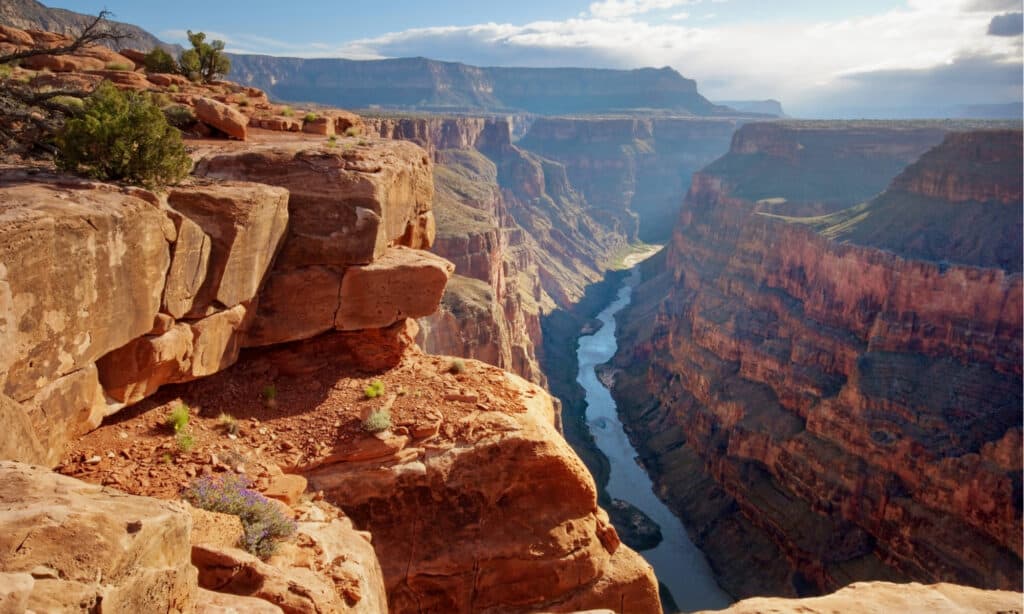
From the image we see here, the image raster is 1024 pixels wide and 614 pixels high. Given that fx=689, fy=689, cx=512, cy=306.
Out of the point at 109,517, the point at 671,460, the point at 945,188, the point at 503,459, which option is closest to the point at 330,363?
the point at 503,459

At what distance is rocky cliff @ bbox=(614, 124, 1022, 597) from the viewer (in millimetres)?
39125

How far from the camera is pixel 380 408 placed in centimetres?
1421

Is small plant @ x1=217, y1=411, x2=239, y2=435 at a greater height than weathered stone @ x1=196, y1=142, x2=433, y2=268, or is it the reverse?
weathered stone @ x1=196, y1=142, x2=433, y2=268

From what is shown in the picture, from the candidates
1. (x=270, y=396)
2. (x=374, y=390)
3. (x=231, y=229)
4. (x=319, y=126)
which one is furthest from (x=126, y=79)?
(x=374, y=390)

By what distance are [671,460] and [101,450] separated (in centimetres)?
5015

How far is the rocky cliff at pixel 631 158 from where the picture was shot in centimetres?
16600

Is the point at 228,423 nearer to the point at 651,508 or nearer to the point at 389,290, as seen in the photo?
the point at 389,290

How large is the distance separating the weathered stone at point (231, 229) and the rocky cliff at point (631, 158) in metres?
150

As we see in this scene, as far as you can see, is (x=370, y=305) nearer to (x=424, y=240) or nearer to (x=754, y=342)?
(x=424, y=240)

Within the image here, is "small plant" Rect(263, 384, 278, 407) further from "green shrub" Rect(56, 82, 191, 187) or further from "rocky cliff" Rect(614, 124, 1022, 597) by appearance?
"rocky cliff" Rect(614, 124, 1022, 597)

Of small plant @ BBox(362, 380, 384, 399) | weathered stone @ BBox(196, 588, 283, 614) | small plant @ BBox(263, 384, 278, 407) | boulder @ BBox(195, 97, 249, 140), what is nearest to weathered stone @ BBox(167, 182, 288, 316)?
small plant @ BBox(263, 384, 278, 407)

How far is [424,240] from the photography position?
1950 centimetres

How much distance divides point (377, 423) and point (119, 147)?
6701 mm

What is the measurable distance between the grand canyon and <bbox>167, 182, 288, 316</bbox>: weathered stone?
0.06 metres
